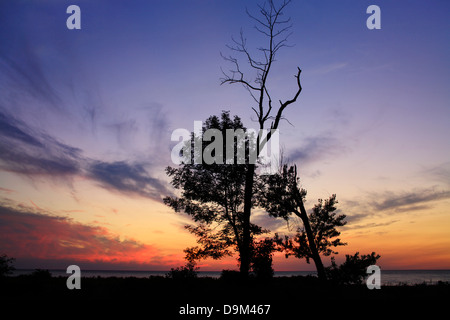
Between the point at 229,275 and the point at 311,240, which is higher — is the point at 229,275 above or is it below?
below

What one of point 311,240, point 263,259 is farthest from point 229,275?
point 311,240

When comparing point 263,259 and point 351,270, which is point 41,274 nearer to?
point 263,259

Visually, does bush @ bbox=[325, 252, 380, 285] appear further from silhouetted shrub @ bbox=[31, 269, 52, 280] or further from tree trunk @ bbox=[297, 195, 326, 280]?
silhouetted shrub @ bbox=[31, 269, 52, 280]

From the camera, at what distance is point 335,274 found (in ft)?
65.7

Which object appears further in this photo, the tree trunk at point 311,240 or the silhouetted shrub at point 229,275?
the tree trunk at point 311,240

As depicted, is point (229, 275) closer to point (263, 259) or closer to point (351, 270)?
point (263, 259)

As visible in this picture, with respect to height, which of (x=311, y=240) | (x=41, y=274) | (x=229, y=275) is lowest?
(x=229, y=275)

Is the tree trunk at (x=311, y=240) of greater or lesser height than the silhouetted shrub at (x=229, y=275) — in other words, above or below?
above

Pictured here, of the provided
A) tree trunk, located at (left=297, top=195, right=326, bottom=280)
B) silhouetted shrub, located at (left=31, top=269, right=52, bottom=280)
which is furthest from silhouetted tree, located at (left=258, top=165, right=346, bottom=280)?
silhouetted shrub, located at (left=31, top=269, right=52, bottom=280)

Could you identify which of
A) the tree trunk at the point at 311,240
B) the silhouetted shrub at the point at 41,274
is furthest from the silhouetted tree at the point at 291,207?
the silhouetted shrub at the point at 41,274

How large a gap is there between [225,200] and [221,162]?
9.73 ft

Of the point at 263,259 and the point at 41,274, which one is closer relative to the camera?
the point at 41,274

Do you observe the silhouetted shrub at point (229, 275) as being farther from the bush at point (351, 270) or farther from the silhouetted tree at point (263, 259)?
the bush at point (351, 270)

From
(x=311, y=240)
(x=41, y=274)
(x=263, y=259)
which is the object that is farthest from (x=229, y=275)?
(x=41, y=274)
